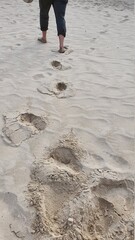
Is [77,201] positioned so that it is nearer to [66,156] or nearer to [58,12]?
[66,156]

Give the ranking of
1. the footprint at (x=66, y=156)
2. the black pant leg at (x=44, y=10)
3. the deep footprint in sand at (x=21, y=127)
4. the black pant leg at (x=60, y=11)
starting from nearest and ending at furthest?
the footprint at (x=66, y=156) < the deep footprint in sand at (x=21, y=127) < the black pant leg at (x=60, y=11) < the black pant leg at (x=44, y=10)

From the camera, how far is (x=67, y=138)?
128 inches

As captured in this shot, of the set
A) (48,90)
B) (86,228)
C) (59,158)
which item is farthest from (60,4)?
(86,228)

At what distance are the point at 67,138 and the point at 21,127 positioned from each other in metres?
0.49

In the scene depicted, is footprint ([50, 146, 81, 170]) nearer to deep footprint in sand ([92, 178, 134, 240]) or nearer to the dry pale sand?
the dry pale sand

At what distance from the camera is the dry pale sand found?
2.48 metres

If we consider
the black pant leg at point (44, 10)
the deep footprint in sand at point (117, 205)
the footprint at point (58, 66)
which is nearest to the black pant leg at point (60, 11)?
the black pant leg at point (44, 10)

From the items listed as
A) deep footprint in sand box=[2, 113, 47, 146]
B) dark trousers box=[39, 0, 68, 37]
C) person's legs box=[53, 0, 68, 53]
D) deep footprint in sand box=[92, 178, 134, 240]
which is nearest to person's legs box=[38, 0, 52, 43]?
dark trousers box=[39, 0, 68, 37]

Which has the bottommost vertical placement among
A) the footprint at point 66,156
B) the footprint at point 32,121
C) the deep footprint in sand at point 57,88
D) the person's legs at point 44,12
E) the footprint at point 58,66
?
the footprint at point 58,66

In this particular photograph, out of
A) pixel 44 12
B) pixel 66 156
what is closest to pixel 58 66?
pixel 44 12

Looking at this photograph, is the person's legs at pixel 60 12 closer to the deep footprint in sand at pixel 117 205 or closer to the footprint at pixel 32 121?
the footprint at pixel 32 121

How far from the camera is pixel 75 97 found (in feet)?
13.1

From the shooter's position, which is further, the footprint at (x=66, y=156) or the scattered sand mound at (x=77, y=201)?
the footprint at (x=66, y=156)

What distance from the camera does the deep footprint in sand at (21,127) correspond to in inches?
128
